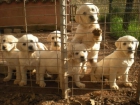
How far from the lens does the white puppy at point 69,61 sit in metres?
3.38

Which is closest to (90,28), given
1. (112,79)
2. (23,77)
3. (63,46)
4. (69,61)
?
(69,61)

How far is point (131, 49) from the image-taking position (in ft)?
10.9

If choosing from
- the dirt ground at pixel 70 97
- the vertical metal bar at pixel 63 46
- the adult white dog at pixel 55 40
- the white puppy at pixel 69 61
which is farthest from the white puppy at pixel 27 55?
the vertical metal bar at pixel 63 46

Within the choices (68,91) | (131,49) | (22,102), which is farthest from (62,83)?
(131,49)

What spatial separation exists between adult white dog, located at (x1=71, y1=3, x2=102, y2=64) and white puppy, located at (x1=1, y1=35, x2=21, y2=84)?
1.28 m

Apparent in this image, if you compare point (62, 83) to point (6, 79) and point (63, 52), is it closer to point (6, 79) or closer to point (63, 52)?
point (63, 52)

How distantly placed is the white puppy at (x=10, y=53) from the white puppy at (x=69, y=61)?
1.85ft

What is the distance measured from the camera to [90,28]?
3729 millimetres

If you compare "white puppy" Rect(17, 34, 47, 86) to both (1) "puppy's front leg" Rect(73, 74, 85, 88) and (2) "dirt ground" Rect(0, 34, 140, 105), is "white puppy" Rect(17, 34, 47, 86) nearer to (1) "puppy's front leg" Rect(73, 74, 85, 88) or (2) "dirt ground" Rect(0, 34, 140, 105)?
(2) "dirt ground" Rect(0, 34, 140, 105)

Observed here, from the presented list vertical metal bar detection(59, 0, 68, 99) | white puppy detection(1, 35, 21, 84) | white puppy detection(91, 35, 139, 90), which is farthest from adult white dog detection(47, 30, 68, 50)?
white puppy detection(91, 35, 139, 90)

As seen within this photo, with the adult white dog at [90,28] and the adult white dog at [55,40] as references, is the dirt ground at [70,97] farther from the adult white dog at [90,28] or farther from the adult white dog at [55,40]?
the adult white dog at [55,40]

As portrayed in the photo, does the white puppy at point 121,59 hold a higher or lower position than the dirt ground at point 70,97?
higher

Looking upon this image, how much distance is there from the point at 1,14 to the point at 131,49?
741 centimetres

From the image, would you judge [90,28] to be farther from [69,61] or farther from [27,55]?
[27,55]
